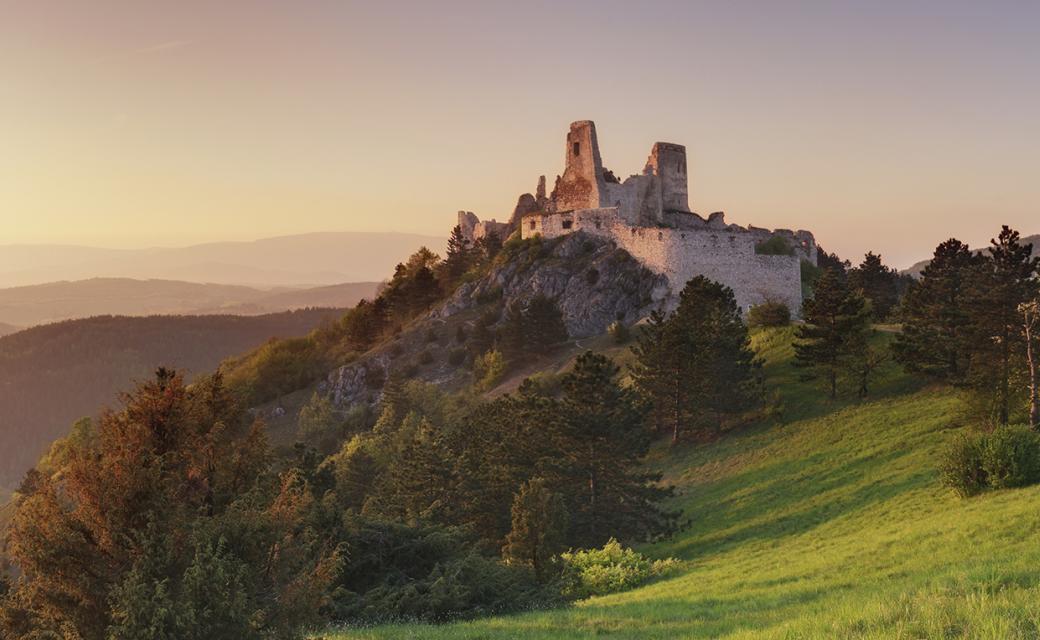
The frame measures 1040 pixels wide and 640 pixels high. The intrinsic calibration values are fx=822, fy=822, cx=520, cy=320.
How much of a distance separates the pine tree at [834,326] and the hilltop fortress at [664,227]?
26.1m

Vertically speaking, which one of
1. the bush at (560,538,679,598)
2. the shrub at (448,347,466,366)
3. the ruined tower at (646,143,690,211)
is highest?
the ruined tower at (646,143,690,211)

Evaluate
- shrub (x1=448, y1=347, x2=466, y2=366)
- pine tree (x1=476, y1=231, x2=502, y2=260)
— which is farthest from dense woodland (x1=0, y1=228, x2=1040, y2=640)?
pine tree (x1=476, y1=231, x2=502, y2=260)

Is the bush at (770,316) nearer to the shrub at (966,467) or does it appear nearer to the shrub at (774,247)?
the shrub at (774,247)

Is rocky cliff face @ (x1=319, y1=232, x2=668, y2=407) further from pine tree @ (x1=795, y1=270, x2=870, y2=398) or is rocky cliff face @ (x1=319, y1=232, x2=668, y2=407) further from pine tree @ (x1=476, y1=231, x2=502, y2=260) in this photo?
pine tree @ (x1=795, y1=270, x2=870, y2=398)

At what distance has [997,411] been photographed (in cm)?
3609

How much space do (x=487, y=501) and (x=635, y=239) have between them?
52044 mm

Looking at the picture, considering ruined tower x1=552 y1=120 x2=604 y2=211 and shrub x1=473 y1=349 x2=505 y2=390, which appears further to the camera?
ruined tower x1=552 y1=120 x2=604 y2=211

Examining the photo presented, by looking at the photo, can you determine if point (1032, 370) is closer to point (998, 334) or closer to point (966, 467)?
point (998, 334)

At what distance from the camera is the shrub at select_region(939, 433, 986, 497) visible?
29547 millimetres

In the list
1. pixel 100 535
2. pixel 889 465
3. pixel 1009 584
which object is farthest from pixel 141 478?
pixel 889 465

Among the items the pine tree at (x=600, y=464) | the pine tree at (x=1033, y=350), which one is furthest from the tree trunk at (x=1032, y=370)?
the pine tree at (x=600, y=464)

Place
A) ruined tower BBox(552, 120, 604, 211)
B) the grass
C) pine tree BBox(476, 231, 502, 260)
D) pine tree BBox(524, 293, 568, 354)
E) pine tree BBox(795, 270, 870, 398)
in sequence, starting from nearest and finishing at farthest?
the grass < pine tree BBox(795, 270, 870, 398) < pine tree BBox(524, 293, 568, 354) < ruined tower BBox(552, 120, 604, 211) < pine tree BBox(476, 231, 502, 260)

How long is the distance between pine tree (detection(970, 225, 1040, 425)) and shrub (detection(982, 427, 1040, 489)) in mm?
6778

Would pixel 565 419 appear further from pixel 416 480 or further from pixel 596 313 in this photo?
pixel 596 313
